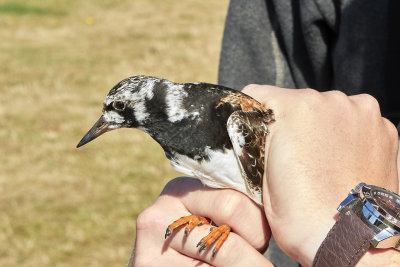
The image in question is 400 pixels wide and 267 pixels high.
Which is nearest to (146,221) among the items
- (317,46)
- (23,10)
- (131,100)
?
(131,100)

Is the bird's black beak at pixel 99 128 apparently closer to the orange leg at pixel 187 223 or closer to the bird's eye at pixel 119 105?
the bird's eye at pixel 119 105

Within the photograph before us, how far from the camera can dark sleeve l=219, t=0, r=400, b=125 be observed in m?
3.52

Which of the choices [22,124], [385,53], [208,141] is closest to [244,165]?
[208,141]

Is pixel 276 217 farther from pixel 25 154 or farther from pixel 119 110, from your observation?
pixel 25 154

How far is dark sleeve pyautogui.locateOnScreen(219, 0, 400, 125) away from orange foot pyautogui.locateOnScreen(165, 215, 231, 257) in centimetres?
146

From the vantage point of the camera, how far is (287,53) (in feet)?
12.9

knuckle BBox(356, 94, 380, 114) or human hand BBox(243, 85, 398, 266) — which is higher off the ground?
knuckle BBox(356, 94, 380, 114)

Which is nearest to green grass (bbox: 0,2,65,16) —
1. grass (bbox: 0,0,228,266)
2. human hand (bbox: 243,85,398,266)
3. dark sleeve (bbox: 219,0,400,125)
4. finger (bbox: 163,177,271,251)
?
grass (bbox: 0,0,228,266)

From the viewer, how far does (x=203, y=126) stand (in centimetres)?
289

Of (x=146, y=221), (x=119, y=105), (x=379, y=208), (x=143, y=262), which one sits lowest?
(x=143, y=262)

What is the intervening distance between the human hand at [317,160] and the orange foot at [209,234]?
0.81ft

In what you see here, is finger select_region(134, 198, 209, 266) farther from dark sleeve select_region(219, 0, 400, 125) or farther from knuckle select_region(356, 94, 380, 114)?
dark sleeve select_region(219, 0, 400, 125)

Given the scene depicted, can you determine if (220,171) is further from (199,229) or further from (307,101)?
(307,101)

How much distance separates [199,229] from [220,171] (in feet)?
1.14
